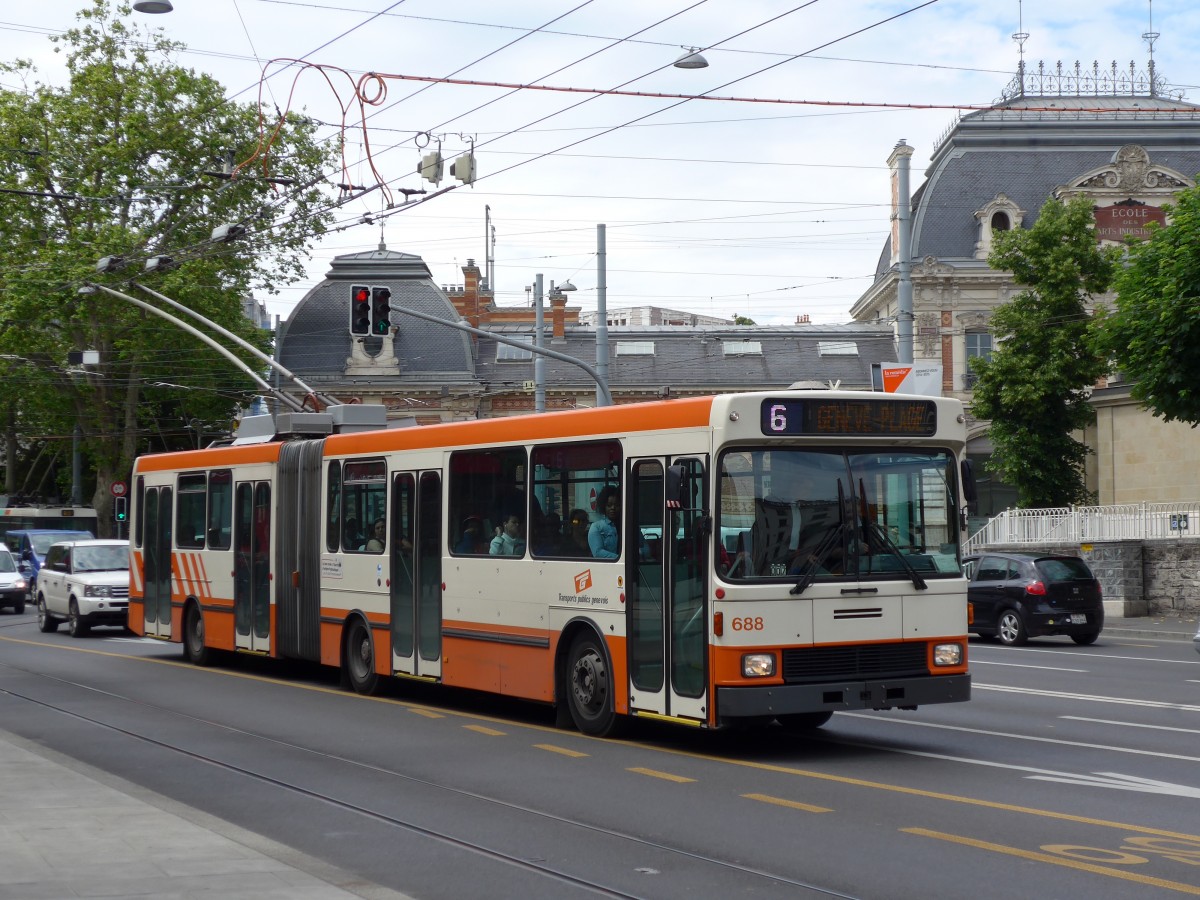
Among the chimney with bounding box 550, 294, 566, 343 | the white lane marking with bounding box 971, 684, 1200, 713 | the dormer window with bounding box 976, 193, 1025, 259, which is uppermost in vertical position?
the dormer window with bounding box 976, 193, 1025, 259

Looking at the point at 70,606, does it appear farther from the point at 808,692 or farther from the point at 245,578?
the point at 808,692

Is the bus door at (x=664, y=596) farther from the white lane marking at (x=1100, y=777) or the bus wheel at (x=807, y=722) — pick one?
the bus wheel at (x=807, y=722)

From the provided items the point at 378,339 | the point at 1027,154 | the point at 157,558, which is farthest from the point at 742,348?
the point at 157,558

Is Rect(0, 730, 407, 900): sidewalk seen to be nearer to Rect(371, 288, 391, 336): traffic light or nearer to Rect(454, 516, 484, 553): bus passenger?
Rect(454, 516, 484, 553): bus passenger

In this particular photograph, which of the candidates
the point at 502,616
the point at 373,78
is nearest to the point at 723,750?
the point at 502,616

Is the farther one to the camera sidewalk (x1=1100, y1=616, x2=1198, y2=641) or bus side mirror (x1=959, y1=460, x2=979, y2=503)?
sidewalk (x1=1100, y1=616, x2=1198, y2=641)

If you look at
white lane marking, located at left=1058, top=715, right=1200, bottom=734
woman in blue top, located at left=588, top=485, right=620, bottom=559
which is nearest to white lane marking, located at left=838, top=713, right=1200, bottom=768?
white lane marking, located at left=1058, top=715, right=1200, bottom=734

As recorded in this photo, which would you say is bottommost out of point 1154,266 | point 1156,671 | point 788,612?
point 1156,671

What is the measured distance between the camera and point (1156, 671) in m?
21.1

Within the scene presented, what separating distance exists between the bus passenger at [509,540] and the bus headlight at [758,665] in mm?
3474

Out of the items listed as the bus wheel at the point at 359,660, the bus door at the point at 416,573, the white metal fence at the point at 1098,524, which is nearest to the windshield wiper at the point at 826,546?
the bus door at the point at 416,573

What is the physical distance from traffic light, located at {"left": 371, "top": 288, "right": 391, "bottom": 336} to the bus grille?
15.4 metres

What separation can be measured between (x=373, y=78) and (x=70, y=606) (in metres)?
16.2

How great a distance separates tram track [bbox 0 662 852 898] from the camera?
313 inches
